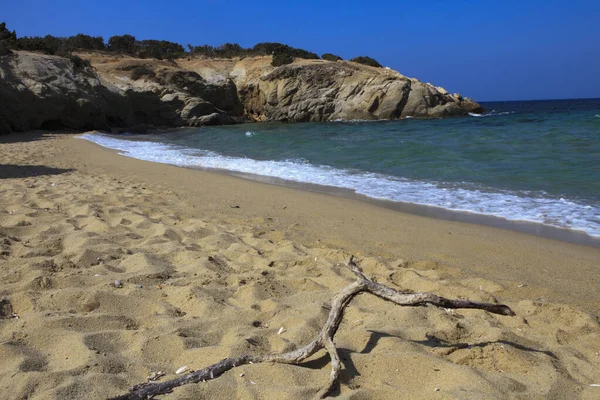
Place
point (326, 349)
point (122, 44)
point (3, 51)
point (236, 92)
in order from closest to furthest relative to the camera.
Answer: point (326, 349)
point (3, 51)
point (236, 92)
point (122, 44)

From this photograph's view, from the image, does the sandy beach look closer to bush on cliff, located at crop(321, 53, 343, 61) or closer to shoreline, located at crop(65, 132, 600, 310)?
shoreline, located at crop(65, 132, 600, 310)

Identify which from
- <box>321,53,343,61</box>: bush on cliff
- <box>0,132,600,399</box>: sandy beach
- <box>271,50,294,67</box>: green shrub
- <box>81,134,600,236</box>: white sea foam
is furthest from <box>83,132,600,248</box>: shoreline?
<box>321,53,343,61</box>: bush on cliff

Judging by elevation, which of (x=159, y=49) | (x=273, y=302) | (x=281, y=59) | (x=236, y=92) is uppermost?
(x=159, y=49)

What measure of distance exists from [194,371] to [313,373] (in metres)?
0.57

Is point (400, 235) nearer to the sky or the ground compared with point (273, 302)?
nearer to the ground

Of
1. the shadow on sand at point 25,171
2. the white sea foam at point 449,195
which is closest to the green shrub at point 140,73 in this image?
Answer: the white sea foam at point 449,195

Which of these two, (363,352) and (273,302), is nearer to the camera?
(363,352)

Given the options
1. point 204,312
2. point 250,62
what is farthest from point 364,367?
point 250,62

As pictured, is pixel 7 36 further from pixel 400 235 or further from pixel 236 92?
pixel 400 235

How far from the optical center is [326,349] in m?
2.34

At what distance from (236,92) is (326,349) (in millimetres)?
38148

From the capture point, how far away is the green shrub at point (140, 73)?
1305 inches

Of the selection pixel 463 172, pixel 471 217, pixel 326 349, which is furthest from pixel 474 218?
pixel 326 349

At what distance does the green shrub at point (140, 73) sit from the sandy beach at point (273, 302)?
29736 mm
